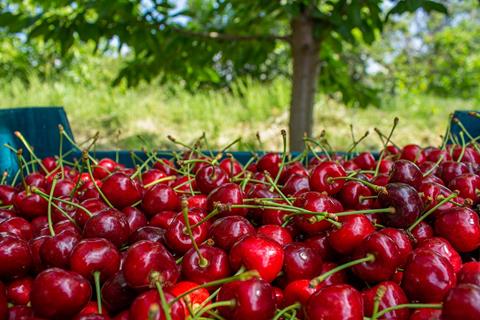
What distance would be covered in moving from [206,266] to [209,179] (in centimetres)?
46

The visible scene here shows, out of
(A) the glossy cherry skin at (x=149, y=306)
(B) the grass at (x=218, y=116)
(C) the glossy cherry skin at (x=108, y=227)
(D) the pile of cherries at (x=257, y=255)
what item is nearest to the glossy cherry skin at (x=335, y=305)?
(D) the pile of cherries at (x=257, y=255)

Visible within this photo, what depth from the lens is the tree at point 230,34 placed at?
2375mm

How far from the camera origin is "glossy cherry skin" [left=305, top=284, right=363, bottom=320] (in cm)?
75

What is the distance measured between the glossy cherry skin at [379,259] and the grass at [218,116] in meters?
4.05

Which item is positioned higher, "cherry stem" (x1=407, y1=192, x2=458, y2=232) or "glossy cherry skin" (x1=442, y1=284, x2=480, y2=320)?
"cherry stem" (x1=407, y1=192, x2=458, y2=232)

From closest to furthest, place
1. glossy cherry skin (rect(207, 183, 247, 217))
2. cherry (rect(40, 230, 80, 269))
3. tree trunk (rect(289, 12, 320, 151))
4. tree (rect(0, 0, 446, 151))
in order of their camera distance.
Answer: cherry (rect(40, 230, 80, 269)) < glossy cherry skin (rect(207, 183, 247, 217)) < tree (rect(0, 0, 446, 151)) < tree trunk (rect(289, 12, 320, 151))

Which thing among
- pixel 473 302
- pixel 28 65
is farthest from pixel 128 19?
pixel 28 65

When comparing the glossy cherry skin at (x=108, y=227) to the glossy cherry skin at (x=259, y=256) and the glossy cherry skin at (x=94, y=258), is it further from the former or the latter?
the glossy cherry skin at (x=259, y=256)

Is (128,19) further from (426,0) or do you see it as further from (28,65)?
(28,65)

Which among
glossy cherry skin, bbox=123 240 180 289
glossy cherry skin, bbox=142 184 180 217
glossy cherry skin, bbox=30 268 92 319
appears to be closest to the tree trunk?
glossy cherry skin, bbox=142 184 180 217

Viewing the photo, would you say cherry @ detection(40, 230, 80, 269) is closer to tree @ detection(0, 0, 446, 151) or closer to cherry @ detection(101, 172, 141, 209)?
cherry @ detection(101, 172, 141, 209)

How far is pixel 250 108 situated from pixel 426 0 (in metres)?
4.48

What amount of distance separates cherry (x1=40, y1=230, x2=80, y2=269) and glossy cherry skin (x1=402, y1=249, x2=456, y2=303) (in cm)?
68

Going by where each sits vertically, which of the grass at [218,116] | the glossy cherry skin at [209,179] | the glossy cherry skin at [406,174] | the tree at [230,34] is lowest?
the grass at [218,116]
